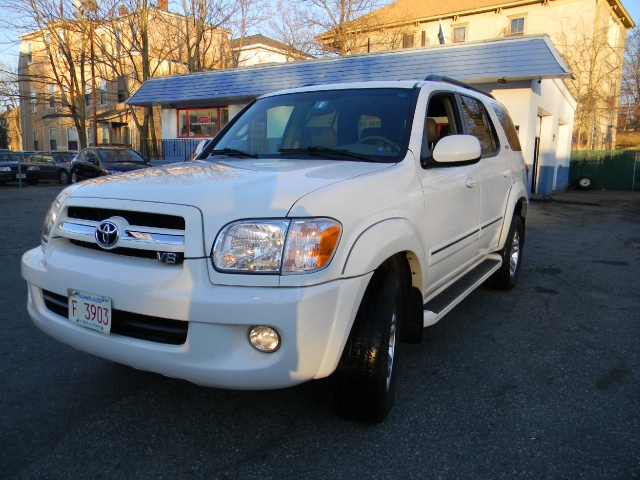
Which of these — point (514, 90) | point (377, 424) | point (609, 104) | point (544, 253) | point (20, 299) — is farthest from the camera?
point (609, 104)

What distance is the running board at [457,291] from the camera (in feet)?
10.8

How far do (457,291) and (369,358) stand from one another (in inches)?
62.5

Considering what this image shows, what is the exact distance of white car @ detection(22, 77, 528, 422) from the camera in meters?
2.24

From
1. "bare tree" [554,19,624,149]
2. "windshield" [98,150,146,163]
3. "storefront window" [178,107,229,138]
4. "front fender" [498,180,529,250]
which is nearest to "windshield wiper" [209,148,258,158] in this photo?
"front fender" [498,180,529,250]

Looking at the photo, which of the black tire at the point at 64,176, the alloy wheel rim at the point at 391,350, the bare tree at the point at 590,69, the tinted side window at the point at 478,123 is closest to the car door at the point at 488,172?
the tinted side window at the point at 478,123

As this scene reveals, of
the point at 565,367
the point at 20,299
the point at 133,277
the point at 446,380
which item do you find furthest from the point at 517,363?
the point at 20,299

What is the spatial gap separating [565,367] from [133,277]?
2897mm

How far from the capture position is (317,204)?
7.66 ft

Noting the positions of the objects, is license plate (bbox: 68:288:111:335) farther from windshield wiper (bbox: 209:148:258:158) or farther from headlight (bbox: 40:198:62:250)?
windshield wiper (bbox: 209:148:258:158)

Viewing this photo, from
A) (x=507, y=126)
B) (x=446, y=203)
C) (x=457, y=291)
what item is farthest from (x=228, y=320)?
(x=507, y=126)

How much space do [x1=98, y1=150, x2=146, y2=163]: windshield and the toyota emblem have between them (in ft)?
51.4

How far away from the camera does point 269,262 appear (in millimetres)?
2236

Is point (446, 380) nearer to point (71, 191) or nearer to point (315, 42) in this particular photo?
point (71, 191)

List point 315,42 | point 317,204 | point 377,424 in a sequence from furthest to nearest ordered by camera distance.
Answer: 1. point 315,42
2. point 377,424
3. point 317,204
